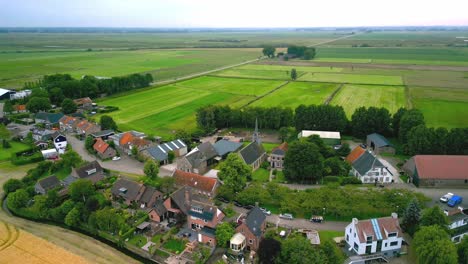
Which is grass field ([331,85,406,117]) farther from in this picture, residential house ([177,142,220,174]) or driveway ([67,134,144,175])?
driveway ([67,134,144,175])

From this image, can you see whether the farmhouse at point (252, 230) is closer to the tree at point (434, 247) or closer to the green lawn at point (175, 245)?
the green lawn at point (175, 245)

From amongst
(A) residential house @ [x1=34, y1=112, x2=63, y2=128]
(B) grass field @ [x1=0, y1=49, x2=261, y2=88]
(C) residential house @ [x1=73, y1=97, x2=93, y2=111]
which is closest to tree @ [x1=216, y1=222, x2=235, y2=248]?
(A) residential house @ [x1=34, y1=112, x2=63, y2=128]

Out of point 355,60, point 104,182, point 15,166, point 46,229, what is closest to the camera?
point 46,229

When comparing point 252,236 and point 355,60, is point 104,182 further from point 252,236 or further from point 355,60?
point 355,60

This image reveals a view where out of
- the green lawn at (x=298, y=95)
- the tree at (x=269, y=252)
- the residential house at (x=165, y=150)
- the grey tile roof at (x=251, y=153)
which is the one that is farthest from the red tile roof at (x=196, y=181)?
the green lawn at (x=298, y=95)

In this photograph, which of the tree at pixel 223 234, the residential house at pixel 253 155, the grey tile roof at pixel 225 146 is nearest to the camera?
the tree at pixel 223 234

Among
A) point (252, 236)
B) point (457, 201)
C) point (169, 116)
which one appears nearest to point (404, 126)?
point (457, 201)
